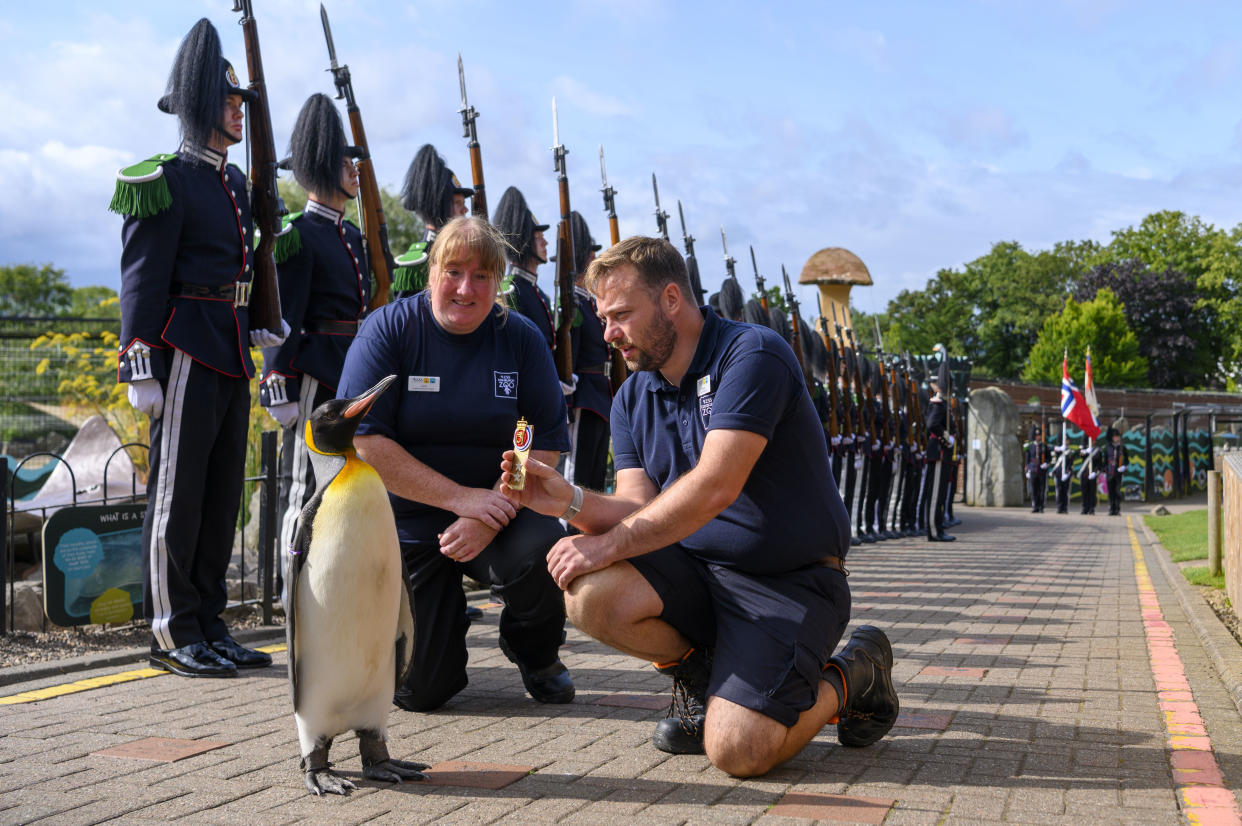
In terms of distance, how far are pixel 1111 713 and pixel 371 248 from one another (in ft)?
16.0

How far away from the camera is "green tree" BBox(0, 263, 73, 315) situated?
5834cm

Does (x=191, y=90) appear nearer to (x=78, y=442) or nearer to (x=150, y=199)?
(x=150, y=199)

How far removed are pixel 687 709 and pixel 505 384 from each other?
1526 mm

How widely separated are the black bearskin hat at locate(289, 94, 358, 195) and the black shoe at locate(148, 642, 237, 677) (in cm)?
276

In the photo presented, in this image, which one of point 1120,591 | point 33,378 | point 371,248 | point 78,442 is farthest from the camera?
point 33,378

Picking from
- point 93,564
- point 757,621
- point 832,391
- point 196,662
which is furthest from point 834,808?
point 832,391

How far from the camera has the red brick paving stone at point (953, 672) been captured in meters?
5.36

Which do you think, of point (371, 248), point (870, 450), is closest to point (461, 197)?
point (371, 248)

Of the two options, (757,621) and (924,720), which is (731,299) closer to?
(924,720)

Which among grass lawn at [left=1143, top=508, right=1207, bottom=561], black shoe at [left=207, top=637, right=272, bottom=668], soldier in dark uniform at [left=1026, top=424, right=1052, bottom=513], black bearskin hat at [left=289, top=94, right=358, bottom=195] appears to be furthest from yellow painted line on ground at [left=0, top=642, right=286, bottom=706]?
soldier in dark uniform at [left=1026, top=424, right=1052, bottom=513]

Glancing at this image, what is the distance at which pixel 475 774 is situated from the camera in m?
3.50

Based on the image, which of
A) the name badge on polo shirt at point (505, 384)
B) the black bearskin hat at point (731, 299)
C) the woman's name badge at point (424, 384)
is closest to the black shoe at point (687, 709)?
the name badge on polo shirt at point (505, 384)

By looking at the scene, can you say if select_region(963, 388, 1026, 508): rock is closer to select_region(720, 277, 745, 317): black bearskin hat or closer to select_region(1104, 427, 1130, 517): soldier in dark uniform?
select_region(1104, 427, 1130, 517): soldier in dark uniform

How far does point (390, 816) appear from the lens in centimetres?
309
